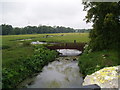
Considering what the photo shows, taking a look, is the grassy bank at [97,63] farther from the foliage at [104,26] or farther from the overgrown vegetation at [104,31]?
the foliage at [104,26]

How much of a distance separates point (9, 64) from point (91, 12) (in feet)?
37.5

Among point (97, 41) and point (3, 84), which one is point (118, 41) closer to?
point (97, 41)

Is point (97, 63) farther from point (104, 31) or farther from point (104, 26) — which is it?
point (104, 31)

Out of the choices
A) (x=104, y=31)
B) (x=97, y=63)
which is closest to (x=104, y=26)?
(x=104, y=31)

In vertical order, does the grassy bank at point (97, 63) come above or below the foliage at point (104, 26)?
below

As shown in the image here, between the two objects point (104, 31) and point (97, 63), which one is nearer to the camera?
point (97, 63)

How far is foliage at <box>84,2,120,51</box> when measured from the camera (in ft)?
43.2

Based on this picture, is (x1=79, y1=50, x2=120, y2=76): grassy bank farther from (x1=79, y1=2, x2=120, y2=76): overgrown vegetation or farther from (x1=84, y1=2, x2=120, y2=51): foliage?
(x1=84, y1=2, x2=120, y2=51): foliage

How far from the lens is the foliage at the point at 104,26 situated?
13.2 m

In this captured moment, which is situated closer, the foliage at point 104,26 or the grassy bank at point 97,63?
the grassy bank at point 97,63

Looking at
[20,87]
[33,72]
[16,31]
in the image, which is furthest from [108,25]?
[16,31]

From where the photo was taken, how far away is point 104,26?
43.1ft

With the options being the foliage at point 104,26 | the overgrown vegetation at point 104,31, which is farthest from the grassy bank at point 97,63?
the foliage at point 104,26

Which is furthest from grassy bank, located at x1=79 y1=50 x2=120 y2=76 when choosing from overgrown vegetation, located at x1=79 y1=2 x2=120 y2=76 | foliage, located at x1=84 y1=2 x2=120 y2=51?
foliage, located at x1=84 y1=2 x2=120 y2=51
